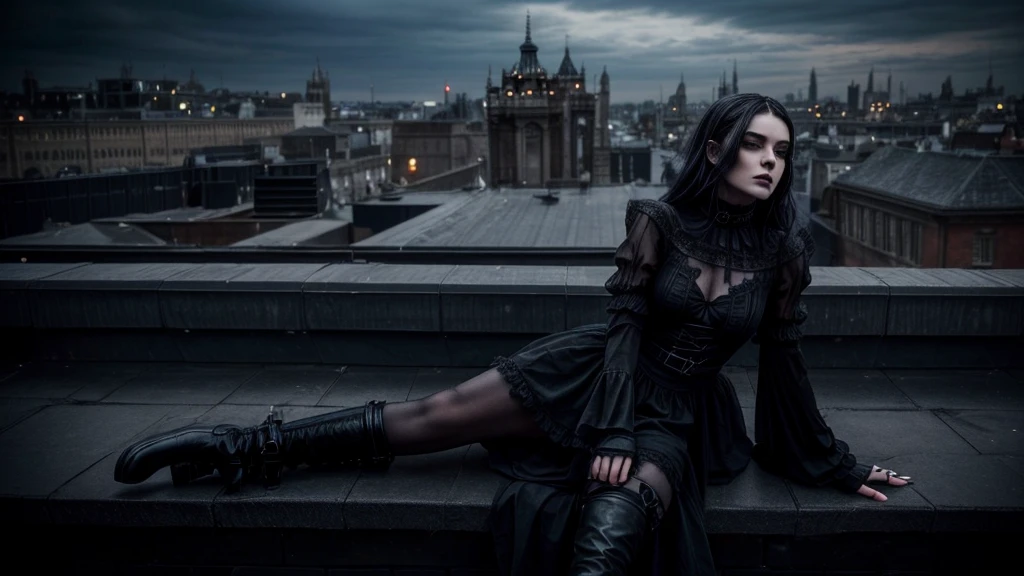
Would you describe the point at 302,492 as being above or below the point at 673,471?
below

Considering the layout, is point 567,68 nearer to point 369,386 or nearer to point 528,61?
point 528,61

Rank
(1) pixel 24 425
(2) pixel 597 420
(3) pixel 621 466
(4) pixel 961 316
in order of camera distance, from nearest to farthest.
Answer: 1. (3) pixel 621 466
2. (2) pixel 597 420
3. (1) pixel 24 425
4. (4) pixel 961 316

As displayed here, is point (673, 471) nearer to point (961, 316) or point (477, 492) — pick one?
point (477, 492)


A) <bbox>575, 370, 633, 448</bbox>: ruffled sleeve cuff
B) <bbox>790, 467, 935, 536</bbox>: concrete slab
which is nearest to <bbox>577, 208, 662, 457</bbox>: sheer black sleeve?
<bbox>575, 370, 633, 448</bbox>: ruffled sleeve cuff

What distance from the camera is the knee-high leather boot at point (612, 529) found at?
3357 millimetres

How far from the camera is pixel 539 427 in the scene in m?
4.24

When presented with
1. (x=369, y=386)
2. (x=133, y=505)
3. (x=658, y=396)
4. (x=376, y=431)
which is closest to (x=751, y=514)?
(x=658, y=396)

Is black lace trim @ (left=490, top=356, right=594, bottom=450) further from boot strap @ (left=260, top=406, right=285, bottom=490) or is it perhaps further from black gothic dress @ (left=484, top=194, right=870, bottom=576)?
boot strap @ (left=260, top=406, right=285, bottom=490)

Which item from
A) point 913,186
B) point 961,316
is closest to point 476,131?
point 913,186

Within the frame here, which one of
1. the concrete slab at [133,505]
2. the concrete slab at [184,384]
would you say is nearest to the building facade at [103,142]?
the concrete slab at [184,384]

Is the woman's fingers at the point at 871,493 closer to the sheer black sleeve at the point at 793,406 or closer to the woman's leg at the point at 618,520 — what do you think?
the sheer black sleeve at the point at 793,406

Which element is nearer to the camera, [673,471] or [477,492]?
[673,471]

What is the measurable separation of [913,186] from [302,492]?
143 feet

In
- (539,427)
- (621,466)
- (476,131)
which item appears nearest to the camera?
(621,466)
